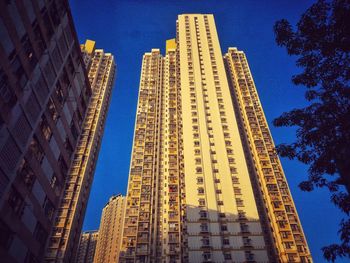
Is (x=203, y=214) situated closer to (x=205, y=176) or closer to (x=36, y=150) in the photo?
(x=205, y=176)

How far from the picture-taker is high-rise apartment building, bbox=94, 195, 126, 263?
267 ft

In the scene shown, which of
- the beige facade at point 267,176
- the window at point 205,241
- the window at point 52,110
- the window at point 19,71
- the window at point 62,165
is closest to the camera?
the window at point 19,71

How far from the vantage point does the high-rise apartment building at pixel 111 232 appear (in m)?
81.3

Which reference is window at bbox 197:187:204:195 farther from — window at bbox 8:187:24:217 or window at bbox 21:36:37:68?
window at bbox 21:36:37:68

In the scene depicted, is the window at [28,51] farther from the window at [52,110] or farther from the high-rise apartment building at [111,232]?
the high-rise apartment building at [111,232]

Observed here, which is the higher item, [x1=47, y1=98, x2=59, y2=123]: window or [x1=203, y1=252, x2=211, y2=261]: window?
[x1=47, y1=98, x2=59, y2=123]: window

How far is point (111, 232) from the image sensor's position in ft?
284

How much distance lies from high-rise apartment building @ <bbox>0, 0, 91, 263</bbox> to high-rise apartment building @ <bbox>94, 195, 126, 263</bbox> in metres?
65.9

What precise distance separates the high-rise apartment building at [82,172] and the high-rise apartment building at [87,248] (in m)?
61.3

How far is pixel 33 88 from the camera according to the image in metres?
17.5

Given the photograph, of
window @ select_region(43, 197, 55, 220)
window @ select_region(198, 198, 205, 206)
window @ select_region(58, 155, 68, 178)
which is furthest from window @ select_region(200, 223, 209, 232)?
window @ select_region(43, 197, 55, 220)

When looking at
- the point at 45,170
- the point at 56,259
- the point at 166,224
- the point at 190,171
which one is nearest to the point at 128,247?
the point at 166,224

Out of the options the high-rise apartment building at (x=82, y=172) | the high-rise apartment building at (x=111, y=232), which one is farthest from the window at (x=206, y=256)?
the high-rise apartment building at (x=111, y=232)

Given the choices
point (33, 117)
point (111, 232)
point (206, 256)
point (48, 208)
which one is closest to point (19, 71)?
point (33, 117)
